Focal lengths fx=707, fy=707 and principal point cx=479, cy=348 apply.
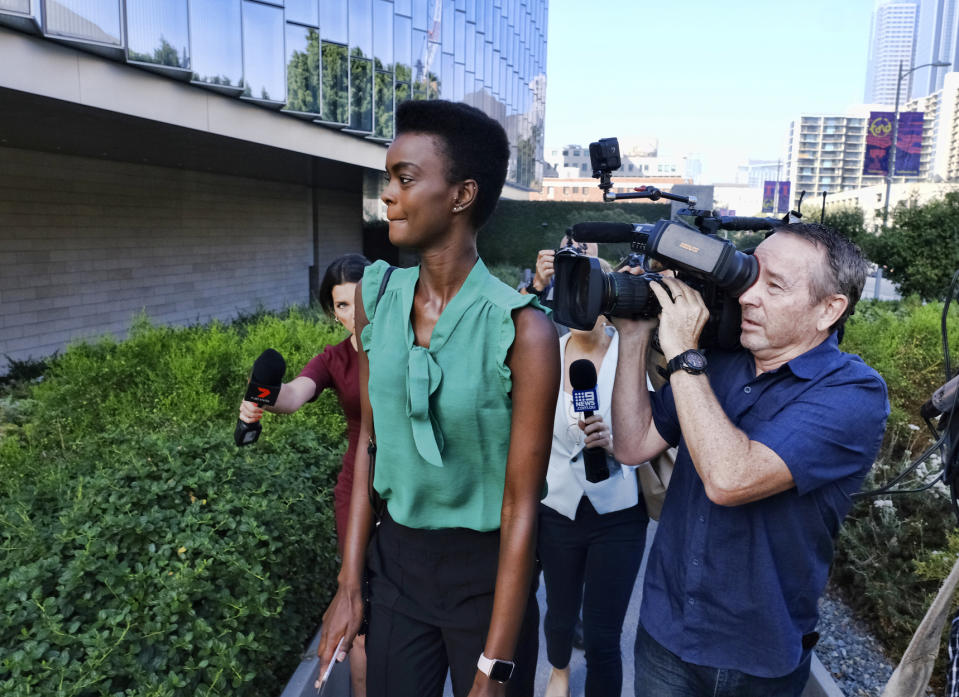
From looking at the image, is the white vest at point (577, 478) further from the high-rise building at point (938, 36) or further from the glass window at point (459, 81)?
the high-rise building at point (938, 36)

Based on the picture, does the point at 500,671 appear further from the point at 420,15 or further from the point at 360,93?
the point at 420,15

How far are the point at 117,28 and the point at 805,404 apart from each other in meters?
8.95

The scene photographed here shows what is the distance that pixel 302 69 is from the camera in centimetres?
1252

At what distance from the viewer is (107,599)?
7.18ft

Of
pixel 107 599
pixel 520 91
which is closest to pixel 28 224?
pixel 107 599

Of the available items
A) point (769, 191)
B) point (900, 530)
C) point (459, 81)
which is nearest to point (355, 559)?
point (900, 530)

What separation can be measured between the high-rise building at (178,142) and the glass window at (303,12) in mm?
32

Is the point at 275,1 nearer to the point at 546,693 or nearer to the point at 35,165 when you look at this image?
the point at 35,165

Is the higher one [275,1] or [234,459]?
[275,1]

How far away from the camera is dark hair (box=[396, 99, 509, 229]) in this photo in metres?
1.57

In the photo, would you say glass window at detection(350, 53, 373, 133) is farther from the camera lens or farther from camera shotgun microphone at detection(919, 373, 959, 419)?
camera shotgun microphone at detection(919, 373, 959, 419)

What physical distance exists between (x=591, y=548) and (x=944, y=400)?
144 cm

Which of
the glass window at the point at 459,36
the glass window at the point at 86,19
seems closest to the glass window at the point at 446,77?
the glass window at the point at 459,36

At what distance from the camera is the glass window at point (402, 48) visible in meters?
16.8
